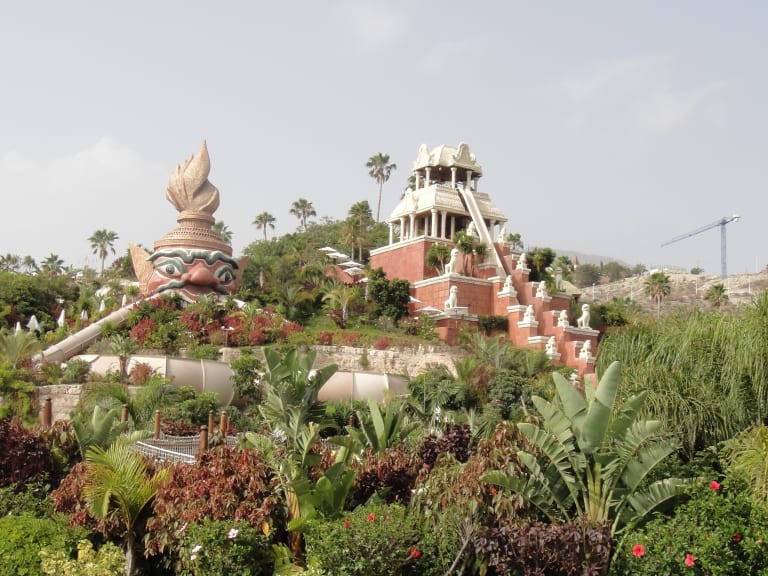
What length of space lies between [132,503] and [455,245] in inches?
1157

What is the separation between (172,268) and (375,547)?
1117 inches

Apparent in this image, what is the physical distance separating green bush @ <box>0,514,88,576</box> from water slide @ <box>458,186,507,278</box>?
28.2m

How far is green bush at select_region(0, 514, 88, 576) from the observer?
13.7m

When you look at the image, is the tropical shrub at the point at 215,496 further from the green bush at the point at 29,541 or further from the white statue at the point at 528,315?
the white statue at the point at 528,315

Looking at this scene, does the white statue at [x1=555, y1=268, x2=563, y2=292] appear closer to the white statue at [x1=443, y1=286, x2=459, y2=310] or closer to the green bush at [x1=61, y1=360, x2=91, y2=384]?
the white statue at [x1=443, y1=286, x2=459, y2=310]

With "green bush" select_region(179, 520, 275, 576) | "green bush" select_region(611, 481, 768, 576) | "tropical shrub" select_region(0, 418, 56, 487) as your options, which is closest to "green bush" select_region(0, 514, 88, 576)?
"tropical shrub" select_region(0, 418, 56, 487)

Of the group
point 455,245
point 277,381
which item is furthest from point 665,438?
point 455,245

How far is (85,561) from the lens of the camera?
46.3 ft

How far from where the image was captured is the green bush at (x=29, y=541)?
1372 cm

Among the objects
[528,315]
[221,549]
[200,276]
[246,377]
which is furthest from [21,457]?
[528,315]

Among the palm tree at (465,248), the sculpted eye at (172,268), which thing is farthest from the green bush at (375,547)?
the palm tree at (465,248)

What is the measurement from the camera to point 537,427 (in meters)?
13.8

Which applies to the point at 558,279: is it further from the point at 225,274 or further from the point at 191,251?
the point at 191,251

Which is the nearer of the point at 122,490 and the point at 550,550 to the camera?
the point at 550,550
